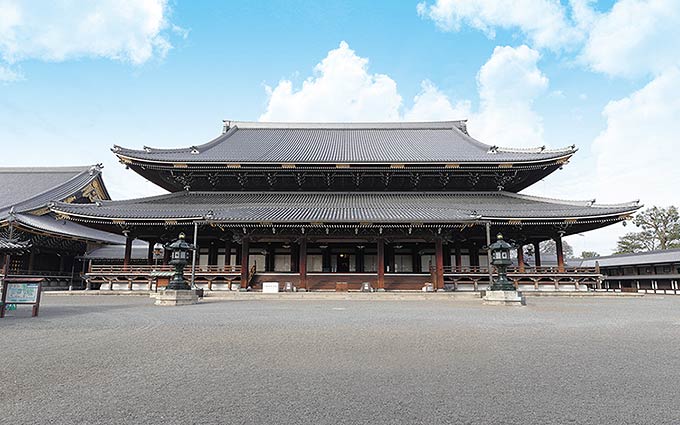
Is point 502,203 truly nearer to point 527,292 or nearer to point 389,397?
point 527,292

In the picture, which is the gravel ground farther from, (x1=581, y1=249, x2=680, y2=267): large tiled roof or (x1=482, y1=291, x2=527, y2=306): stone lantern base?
(x1=581, y1=249, x2=680, y2=267): large tiled roof

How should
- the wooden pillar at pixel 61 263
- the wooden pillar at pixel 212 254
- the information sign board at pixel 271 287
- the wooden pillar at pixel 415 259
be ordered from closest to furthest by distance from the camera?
1. the information sign board at pixel 271 287
2. the wooden pillar at pixel 415 259
3. the wooden pillar at pixel 212 254
4. the wooden pillar at pixel 61 263

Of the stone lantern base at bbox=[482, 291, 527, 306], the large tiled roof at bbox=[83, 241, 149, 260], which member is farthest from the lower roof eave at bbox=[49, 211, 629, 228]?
the large tiled roof at bbox=[83, 241, 149, 260]

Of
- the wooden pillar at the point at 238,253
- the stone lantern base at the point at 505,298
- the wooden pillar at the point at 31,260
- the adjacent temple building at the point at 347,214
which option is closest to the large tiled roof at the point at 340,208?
the adjacent temple building at the point at 347,214

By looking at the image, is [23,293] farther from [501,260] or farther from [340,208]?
[501,260]

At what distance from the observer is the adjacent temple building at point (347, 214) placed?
19.1 meters

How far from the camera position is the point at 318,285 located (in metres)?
20.3

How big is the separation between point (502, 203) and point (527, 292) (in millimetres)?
5384

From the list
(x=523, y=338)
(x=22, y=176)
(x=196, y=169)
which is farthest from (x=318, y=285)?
(x=22, y=176)

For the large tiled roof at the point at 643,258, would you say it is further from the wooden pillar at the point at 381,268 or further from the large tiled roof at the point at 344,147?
the wooden pillar at the point at 381,268

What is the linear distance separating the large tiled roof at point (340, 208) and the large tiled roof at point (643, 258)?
11722mm

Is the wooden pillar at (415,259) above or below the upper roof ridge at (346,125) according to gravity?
below

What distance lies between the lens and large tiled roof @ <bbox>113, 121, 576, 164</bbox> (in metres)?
22.1

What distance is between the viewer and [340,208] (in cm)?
2036
